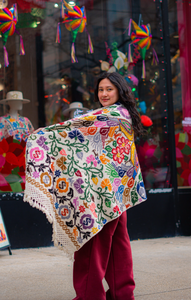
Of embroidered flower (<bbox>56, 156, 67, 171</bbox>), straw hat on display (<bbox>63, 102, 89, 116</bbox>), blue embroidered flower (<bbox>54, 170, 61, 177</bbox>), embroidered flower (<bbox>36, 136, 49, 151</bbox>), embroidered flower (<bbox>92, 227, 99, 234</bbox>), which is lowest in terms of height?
embroidered flower (<bbox>92, 227, 99, 234</bbox>)

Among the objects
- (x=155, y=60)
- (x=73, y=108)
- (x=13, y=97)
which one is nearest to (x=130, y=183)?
(x=13, y=97)

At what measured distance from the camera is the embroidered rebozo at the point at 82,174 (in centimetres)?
239

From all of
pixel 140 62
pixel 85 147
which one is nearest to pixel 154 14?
pixel 140 62

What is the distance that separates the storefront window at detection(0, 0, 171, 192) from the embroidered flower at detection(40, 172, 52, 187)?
3337 mm

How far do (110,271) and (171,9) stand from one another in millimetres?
4974

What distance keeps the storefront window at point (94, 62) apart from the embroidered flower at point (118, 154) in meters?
3.39

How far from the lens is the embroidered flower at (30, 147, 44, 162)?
8.12 ft

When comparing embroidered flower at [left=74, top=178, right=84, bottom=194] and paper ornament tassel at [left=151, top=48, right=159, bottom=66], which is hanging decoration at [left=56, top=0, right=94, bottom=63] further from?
embroidered flower at [left=74, top=178, right=84, bottom=194]

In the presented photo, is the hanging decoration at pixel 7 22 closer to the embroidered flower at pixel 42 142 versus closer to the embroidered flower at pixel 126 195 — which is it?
the embroidered flower at pixel 42 142

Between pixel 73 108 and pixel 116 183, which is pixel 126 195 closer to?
pixel 116 183

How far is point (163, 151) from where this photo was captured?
601cm

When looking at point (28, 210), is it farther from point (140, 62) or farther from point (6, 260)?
point (140, 62)

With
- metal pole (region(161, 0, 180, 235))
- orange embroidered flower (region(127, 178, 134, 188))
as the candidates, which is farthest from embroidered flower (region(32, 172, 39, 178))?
metal pole (region(161, 0, 180, 235))

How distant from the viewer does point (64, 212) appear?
241 centimetres
